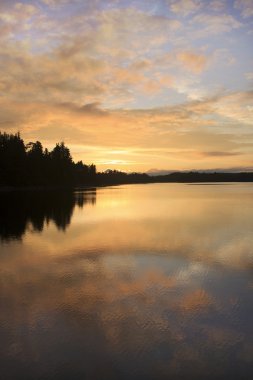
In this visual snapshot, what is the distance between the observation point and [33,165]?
120 m

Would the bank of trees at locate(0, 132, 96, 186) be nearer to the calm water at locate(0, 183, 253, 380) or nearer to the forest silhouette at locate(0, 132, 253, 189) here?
the forest silhouette at locate(0, 132, 253, 189)

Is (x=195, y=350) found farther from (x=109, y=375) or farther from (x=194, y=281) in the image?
(x=194, y=281)

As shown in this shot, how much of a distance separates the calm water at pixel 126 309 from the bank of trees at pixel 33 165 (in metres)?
83.0

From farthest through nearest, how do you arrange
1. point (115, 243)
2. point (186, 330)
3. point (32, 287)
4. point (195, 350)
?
point (115, 243), point (32, 287), point (186, 330), point (195, 350)

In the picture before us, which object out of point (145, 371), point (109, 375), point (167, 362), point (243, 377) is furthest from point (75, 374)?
point (243, 377)

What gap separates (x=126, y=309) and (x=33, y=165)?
113m

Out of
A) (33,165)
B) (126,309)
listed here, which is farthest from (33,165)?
(126,309)

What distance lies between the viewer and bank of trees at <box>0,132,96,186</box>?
104m

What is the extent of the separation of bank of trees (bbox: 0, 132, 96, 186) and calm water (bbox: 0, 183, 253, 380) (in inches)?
3268

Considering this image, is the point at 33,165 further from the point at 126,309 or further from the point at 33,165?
the point at 126,309

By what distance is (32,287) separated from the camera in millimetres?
14422

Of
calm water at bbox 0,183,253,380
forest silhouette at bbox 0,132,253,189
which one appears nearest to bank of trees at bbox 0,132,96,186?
forest silhouette at bbox 0,132,253,189

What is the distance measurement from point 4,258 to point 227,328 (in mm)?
13458

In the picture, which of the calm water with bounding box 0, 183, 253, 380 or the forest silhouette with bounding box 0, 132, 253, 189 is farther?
the forest silhouette with bounding box 0, 132, 253, 189
